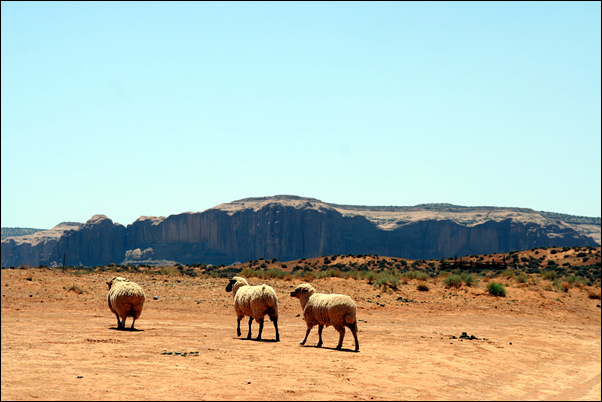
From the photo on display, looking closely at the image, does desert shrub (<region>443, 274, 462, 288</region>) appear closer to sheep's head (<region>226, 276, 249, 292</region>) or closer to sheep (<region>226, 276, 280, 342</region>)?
sheep's head (<region>226, 276, 249, 292</region>)

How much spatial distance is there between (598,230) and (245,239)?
108422 mm

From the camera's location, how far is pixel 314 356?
57.5ft

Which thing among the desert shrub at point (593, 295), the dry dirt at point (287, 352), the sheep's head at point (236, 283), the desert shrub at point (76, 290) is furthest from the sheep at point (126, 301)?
the desert shrub at point (593, 295)

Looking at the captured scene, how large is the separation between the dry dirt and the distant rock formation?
131004mm

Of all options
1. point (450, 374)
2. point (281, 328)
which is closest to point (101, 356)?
point (450, 374)

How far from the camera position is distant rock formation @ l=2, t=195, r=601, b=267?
167500 mm

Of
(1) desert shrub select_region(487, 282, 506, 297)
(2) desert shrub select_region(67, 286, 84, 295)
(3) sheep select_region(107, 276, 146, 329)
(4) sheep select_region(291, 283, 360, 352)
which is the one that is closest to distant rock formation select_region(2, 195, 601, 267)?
(1) desert shrub select_region(487, 282, 506, 297)

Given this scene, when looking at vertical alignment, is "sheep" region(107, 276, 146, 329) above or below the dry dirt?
above

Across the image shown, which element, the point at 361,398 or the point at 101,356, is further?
the point at 101,356

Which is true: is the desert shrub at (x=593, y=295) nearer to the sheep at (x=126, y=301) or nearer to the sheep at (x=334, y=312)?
the sheep at (x=334, y=312)

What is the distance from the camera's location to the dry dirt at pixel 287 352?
12977mm

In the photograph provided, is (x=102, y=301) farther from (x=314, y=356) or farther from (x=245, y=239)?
(x=245, y=239)

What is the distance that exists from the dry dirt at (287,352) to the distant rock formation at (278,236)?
131004 mm

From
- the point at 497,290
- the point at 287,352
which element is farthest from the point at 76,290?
the point at 497,290
